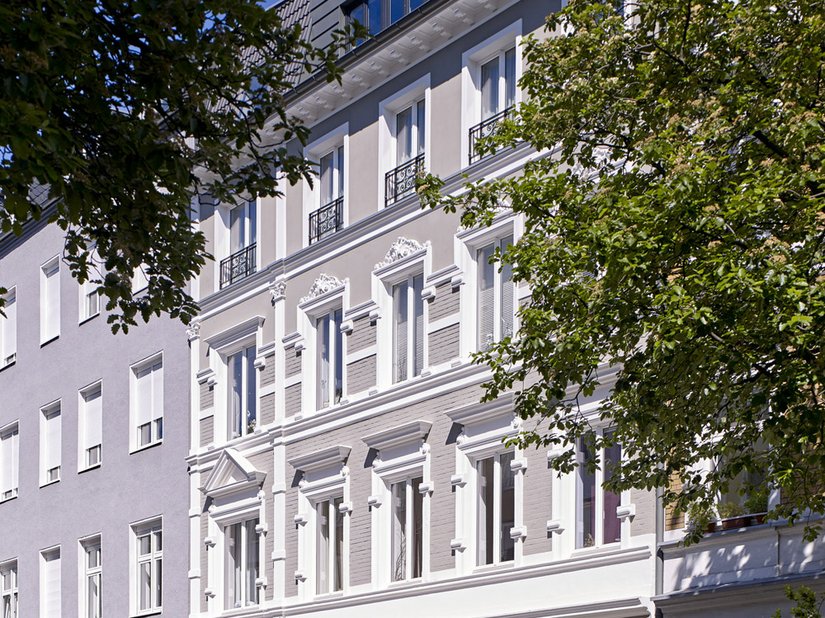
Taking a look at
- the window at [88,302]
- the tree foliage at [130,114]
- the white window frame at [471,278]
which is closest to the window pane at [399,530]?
the white window frame at [471,278]

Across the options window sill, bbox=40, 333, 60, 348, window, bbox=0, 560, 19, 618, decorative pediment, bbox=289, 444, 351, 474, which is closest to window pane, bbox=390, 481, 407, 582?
decorative pediment, bbox=289, 444, 351, 474

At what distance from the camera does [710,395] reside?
580 inches

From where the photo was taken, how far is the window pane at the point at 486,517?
25.9 meters

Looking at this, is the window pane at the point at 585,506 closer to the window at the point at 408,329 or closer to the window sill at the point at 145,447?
the window at the point at 408,329

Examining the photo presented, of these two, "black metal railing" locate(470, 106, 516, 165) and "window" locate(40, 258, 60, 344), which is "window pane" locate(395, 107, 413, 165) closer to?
"black metal railing" locate(470, 106, 516, 165)

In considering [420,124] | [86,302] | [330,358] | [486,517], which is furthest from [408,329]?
[86,302]

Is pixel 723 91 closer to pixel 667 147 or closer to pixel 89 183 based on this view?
pixel 667 147

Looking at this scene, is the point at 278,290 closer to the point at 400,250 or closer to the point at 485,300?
the point at 400,250

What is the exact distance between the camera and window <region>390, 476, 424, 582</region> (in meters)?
27.5

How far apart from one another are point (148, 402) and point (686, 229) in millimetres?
23900

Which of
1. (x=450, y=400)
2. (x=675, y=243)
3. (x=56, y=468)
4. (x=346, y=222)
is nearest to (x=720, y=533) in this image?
(x=450, y=400)

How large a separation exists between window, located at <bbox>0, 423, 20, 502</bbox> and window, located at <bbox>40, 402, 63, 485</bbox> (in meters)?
1.79

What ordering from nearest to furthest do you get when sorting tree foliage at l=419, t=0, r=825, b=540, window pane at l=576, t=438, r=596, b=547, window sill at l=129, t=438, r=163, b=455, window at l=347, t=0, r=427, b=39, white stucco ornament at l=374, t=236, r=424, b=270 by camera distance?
1. tree foliage at l=419, t=0, r=825, b=540
2. window pane at l=576, t=438, r=596, b=547
3. white stucco ornament at l=374, t=236, r=424, b=270
4. window at l=347, t=0, r=427, b=39
5. window sill at l=129, t=438, r=163, b=455

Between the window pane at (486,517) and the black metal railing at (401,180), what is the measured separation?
17.3ft
